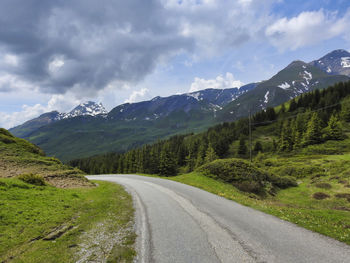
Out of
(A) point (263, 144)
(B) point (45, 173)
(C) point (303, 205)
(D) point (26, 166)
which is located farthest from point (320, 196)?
(A) point (263, 144)

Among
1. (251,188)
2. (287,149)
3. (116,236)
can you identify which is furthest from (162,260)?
(287,149)

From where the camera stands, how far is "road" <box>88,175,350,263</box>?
598cm

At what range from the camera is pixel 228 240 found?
285 inches

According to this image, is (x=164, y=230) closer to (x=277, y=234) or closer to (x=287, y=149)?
(x=277, y=234)

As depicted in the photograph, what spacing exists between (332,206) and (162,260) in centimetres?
2544

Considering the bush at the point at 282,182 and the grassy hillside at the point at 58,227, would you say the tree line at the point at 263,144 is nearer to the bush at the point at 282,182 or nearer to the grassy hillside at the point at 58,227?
the bush at the point at 282,182

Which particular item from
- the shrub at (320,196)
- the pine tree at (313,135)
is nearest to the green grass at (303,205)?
the shrub at (320,196)

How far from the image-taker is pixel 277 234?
307 inches

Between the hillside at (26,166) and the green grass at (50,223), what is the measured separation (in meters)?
5.73

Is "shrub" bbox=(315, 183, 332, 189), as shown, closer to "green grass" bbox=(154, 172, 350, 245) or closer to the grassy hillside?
"green grass" bbox=(154, 172, 350, 245)

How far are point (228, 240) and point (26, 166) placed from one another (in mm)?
24024

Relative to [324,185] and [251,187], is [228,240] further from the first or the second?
[324,185]

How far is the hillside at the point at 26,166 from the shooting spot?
18.8 m

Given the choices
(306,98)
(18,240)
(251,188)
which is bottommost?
(251,188)
